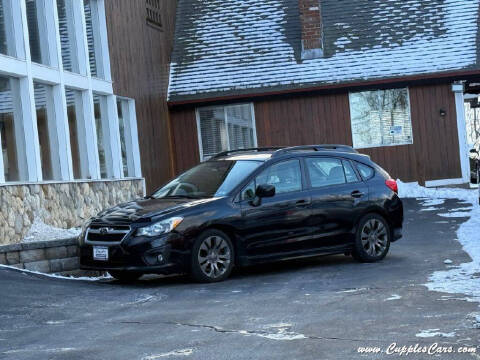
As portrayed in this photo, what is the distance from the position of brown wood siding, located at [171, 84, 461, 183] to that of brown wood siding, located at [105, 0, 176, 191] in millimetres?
893

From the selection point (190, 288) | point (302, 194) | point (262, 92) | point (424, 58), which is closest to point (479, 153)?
point (424, 58)

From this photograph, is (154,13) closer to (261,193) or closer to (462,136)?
(462,136)

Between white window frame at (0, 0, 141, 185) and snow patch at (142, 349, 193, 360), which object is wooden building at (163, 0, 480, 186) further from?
snow patch at (142, 349, 193, 360)

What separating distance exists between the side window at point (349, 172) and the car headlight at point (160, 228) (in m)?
2.96

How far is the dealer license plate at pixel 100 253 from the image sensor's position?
1176 centimetres

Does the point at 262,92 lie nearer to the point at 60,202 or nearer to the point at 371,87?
the point at 371,87

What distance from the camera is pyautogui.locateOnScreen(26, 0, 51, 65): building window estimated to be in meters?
17.0

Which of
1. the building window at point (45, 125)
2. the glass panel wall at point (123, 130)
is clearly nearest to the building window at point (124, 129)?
the glass panel wall at point (123, 130)

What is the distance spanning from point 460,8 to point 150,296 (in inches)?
746

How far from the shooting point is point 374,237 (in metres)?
13.5

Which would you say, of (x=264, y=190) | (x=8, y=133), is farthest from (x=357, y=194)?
(x=8, y=133)

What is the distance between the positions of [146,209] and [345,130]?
15.4 m

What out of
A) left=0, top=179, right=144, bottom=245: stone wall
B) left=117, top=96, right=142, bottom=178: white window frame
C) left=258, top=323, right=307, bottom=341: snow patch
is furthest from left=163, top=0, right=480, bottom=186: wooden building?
left=258, top=323, right=307, bottom=341: snow patch

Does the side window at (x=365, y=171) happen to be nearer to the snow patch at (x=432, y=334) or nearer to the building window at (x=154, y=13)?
the snow patch at (x=432, y=334)
